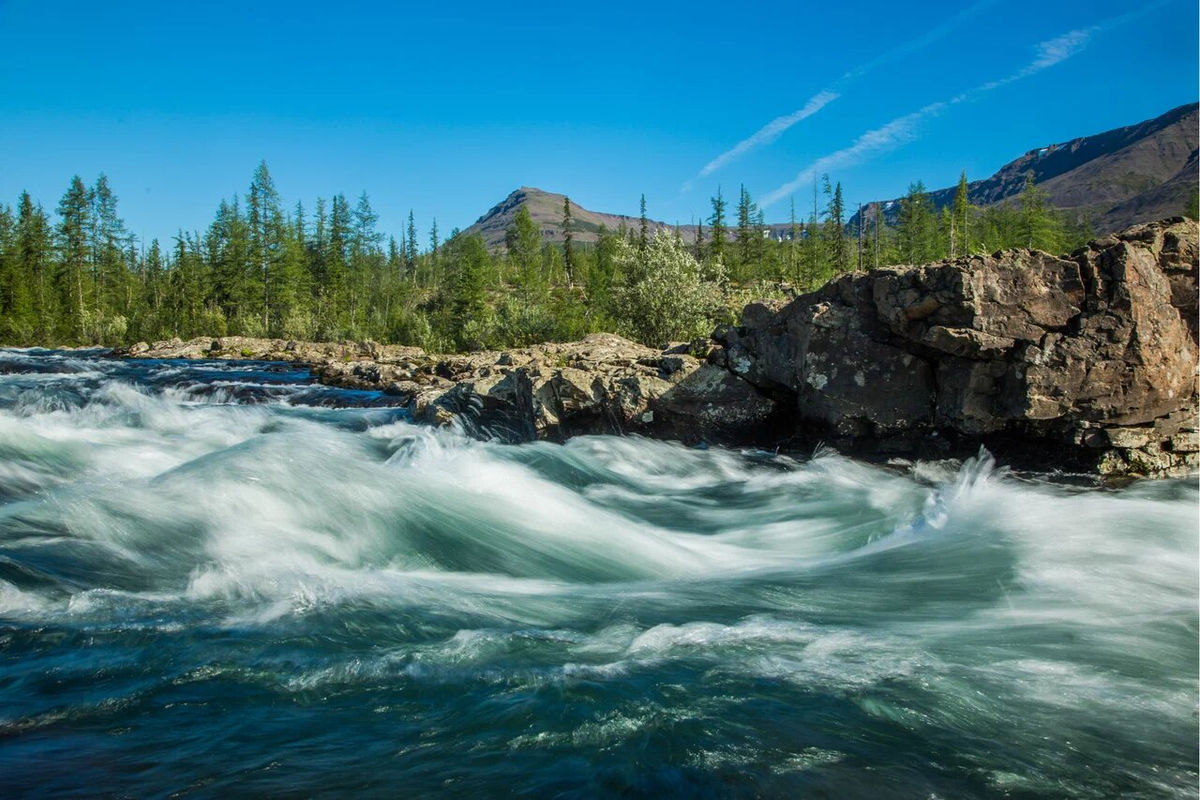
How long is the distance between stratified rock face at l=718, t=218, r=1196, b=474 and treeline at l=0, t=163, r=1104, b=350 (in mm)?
20027

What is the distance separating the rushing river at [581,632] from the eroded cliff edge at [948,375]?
906mm

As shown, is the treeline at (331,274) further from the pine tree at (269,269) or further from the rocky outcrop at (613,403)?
the rocky outcrop at (613,403)

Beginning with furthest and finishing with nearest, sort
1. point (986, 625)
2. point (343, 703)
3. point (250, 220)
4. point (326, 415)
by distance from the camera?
point (250, 220)
point (326, 415)
point (986, 625)
point (343, 703)

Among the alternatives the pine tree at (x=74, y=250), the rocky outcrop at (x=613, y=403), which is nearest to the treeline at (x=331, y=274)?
the pine tree at (x=74, y=250)

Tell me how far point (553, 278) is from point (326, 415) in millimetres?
80504

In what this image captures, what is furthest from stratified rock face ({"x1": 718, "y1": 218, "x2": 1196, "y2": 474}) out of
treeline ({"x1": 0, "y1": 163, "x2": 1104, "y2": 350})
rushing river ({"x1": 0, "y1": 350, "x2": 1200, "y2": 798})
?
treeline ({"x1": 0, "y1": 163, "x2": 1104, "y2": 350})

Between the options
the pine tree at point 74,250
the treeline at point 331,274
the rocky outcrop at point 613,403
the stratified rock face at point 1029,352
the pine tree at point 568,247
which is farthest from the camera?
the pine tree at point 568,247

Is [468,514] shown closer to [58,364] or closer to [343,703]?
[343,703]

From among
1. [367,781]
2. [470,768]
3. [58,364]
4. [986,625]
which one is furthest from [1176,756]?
[58,364]

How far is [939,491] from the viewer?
940cm

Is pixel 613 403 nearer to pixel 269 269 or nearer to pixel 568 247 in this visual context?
pixel 269 269

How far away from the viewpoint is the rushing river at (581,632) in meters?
3.38

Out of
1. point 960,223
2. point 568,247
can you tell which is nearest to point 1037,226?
point 960,223

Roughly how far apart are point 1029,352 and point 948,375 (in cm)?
114
